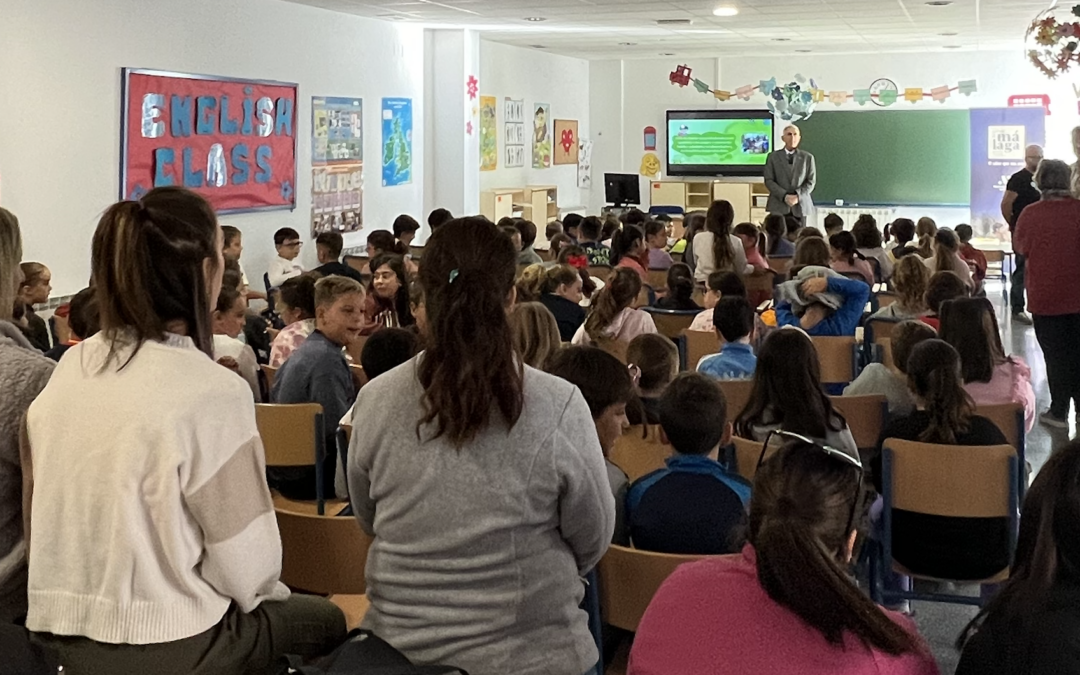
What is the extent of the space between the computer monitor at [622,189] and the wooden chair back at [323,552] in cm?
1340

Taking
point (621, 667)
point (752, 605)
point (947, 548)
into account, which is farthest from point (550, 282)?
point (752, 605)

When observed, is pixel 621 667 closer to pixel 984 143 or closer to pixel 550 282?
pixel 550 282

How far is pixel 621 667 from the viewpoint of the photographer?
109 inches

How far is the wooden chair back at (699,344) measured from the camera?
223 inches

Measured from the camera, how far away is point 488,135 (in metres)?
14.1

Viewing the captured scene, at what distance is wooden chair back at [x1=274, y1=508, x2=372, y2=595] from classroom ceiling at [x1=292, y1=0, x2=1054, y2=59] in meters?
7.63

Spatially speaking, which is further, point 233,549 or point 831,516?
point 233,549

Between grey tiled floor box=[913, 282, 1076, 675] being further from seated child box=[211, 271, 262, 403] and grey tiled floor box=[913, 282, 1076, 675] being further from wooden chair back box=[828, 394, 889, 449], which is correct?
seated child box=[211, 271, 262, 403]

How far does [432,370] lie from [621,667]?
3.51 feet

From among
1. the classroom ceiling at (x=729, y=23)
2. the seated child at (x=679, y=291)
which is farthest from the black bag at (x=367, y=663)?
the classroom ceiling at (x=729, y=23)

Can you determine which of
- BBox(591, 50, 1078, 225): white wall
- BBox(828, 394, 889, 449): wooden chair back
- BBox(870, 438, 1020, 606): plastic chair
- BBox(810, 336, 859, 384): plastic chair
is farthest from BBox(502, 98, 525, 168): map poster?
BBox(870, 438, 1020, 606): plastic chair

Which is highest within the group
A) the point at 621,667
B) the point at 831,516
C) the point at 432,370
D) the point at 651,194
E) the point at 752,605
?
the point at 651,194

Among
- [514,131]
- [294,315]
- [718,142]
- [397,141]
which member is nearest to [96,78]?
[294,315]

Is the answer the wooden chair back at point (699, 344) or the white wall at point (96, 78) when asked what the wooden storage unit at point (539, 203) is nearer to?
the white wall at point (96, 78)
